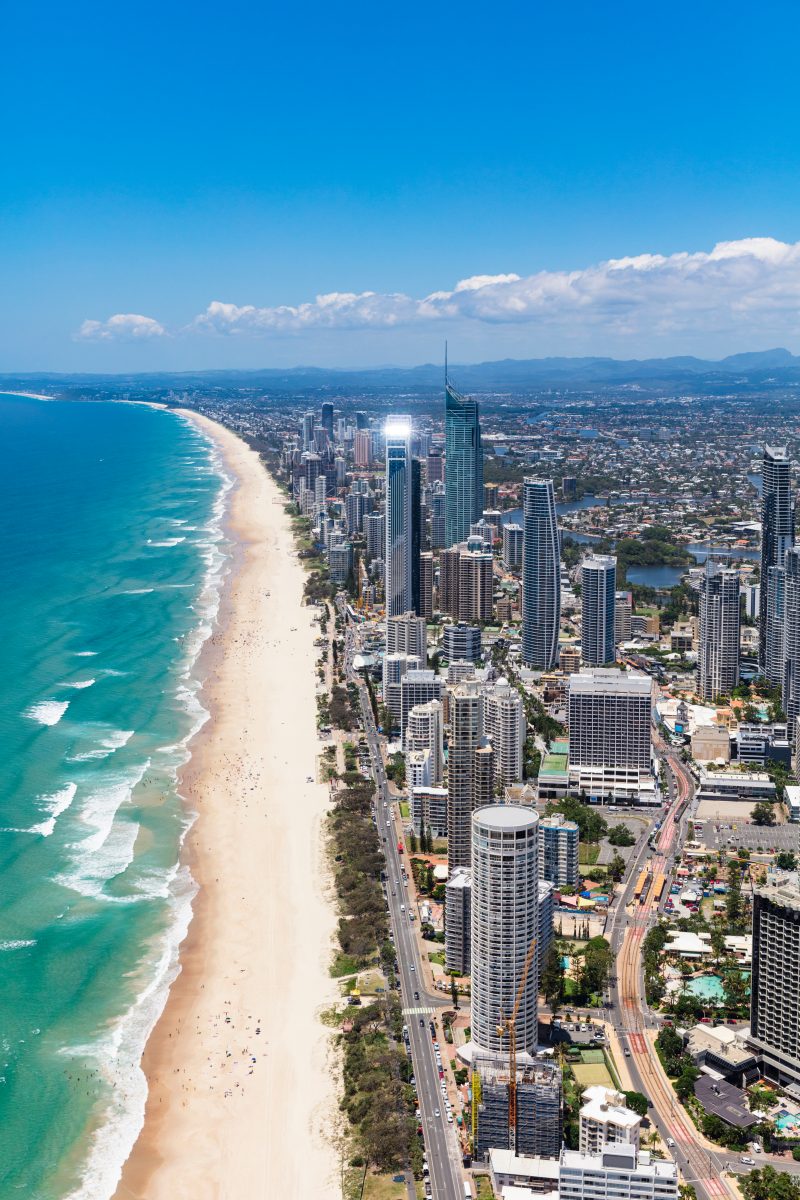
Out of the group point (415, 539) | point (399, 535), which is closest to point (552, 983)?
point (399, 535)

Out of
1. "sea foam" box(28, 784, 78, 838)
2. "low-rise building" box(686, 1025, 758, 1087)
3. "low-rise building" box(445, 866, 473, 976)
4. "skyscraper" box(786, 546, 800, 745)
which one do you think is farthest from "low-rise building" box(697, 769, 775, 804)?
"sea foam" box(28, 784, 78, 838)

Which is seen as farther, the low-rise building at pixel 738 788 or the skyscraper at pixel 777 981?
the low-rise building at pixel 738 788

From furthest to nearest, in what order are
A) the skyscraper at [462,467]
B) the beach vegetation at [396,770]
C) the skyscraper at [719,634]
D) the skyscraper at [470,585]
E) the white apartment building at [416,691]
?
the skyscraper at [462,467] → the skyscraper at [470,585] → the skyscraper at [719,634] → the white apartment building at [416,691] → the beach vegetation at [396,770]

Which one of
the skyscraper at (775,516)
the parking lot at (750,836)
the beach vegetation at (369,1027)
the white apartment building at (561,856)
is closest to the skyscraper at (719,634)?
the skyscraper at (775,516)

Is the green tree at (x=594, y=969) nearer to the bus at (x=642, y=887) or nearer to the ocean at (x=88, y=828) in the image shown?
the bus at (x=642, y=887)

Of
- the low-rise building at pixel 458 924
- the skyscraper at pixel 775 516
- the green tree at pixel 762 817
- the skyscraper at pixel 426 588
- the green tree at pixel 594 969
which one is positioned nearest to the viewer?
the green tree at pixel 594 969

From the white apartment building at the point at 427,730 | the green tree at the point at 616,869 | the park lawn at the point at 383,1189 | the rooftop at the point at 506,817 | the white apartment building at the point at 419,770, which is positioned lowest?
the park lawn at the point at 383,1189

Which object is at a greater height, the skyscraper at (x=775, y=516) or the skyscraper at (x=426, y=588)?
the skyscraper at (x=775, y=516)
